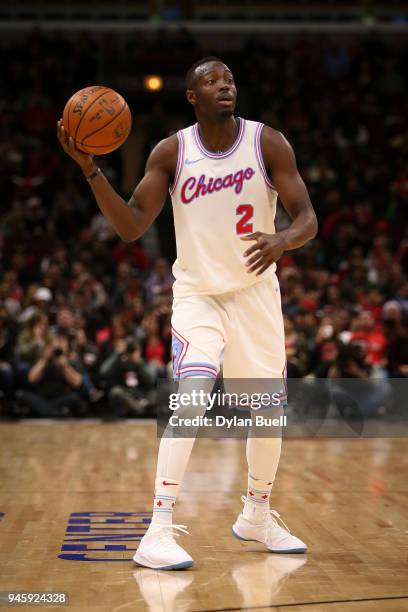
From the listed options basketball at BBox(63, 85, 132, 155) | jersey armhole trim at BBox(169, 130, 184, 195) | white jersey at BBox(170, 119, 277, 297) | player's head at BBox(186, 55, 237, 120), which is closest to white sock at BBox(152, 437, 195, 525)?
white jersey at BBox(170, 119, 277, 297)

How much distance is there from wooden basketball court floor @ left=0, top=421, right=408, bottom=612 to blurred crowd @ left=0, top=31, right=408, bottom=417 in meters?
2.46

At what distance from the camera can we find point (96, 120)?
13.6ft

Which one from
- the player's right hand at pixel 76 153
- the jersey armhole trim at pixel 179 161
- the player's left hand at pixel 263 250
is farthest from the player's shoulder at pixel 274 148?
the player's right hand at pixel 76 153

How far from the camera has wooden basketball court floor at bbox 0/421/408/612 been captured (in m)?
3.54

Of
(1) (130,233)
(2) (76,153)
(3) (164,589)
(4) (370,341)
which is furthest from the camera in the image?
(4) (370,341)

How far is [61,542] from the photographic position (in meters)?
4.45

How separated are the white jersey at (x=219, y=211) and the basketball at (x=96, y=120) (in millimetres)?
310

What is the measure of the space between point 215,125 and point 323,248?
33.9 feet

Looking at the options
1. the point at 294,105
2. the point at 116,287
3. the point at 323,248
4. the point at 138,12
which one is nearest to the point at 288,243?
the point at 116,287

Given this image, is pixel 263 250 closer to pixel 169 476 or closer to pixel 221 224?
pixel 221 224

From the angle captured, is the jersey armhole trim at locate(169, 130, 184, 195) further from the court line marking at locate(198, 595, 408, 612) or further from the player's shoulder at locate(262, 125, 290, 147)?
the court line marking at locate(198, 595, 408, 612)

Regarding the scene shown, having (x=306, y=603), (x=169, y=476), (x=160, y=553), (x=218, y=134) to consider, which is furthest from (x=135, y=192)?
(x=306, y=603)

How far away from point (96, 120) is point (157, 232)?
12083 mm

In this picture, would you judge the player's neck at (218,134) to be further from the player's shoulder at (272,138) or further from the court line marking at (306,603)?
the court line marking at (306,603)
